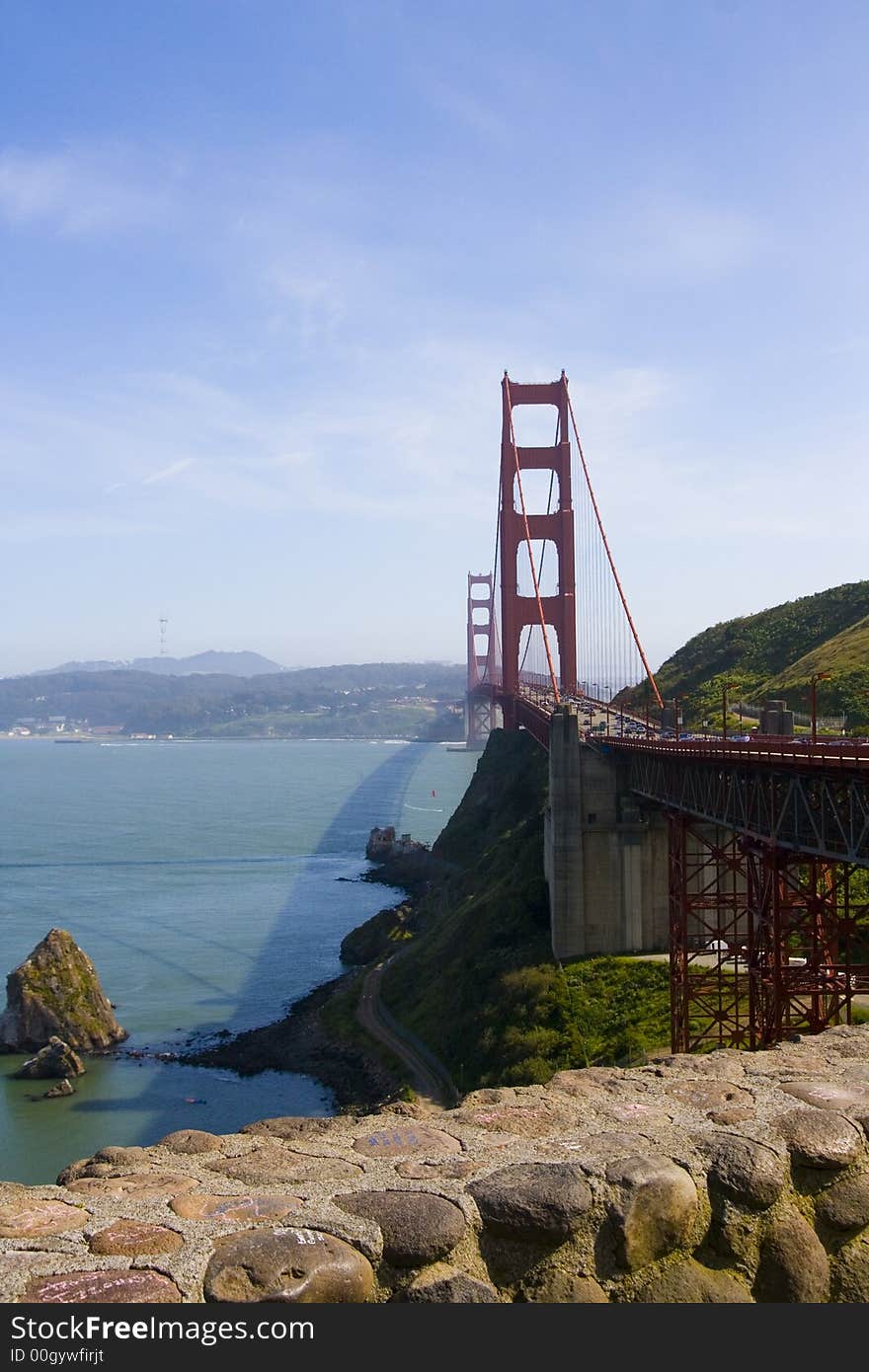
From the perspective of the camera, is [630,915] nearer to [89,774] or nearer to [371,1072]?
[371,1072]

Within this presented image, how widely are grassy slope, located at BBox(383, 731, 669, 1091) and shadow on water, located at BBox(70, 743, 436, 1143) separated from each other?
15.7 ft

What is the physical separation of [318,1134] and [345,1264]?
4.88 ft

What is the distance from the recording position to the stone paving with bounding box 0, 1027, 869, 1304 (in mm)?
3346

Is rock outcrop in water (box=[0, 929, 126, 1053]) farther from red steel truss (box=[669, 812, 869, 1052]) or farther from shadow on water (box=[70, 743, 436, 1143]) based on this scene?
red steel truss (box=[669, 812, 869, 1052])

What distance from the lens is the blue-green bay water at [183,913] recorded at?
3350cm

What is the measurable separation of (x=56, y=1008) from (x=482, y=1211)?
4073 centimetres

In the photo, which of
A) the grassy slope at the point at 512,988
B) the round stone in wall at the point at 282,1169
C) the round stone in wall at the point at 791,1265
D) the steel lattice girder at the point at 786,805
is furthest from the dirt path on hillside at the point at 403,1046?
the round stone in wall at the point at 791,1265

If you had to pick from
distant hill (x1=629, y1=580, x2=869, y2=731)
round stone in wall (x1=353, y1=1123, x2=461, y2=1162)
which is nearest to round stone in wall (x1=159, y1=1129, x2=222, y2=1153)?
round stone in wall (x1=353, y1=1123, x2=461, y2=1162)

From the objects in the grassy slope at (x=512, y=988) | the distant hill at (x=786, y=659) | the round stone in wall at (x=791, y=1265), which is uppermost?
the distant hill at (x=786, y=659)

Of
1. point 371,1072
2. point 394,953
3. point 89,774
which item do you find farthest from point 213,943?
point 89,774

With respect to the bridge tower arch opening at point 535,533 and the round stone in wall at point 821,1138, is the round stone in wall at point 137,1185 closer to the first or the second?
the round stone in wall at point 821,1138

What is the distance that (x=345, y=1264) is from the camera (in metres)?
3.38

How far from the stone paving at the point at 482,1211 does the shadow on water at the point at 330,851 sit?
27697mm

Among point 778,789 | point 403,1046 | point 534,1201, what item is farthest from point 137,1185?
point 403,1046
